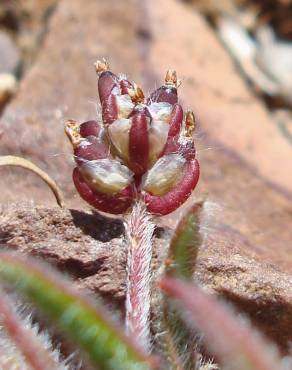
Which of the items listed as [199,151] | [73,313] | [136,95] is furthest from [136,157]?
[199,151]

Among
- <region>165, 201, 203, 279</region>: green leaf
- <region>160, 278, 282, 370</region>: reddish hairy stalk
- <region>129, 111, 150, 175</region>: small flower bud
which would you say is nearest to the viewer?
<region>160, 278, 282, 370</region>: reddish hairy stalk

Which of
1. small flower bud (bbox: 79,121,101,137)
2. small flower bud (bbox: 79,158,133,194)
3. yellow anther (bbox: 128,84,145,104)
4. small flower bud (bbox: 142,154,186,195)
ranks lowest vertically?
small flower bud (bbox: 79,158,133,194)

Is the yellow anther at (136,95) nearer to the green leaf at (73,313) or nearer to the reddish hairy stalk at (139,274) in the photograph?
the reddish hairy stalk at (139,274)

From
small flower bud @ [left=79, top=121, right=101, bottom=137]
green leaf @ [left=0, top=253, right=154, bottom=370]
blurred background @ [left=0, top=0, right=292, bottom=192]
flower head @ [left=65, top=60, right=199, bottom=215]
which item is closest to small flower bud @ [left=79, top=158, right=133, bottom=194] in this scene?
flower head @ [left=65, top=60, right=199, bottom=215]

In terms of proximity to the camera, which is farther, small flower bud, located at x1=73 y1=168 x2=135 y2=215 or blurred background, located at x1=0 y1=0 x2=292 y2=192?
blurred background, located at x1=0 y1=0 x2=292 y2=192

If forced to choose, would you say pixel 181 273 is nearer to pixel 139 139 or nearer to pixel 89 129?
pixel 139 139

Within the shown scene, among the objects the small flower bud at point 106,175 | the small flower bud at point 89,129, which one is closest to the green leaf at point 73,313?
the small flower bud at point 106,175

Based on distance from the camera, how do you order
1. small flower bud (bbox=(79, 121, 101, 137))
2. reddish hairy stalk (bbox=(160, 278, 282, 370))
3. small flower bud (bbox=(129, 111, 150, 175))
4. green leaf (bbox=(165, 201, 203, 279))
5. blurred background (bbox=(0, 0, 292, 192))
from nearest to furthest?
reddish hairy stalk (bbox=(160, 278, 282, 370)) → green leaf (bbox=(165, 201, 203, 279)) → small flower bud (bbox=(129, 111, 150, 175)) → small flower bud (bbox=(79, 121, 101, 137)) → blurred background (bbox=(0, 0, 292, 192))

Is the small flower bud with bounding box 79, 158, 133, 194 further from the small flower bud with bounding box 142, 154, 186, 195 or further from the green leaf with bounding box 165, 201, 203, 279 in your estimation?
the green leaf with bounding box 165, 201, 203, 279
